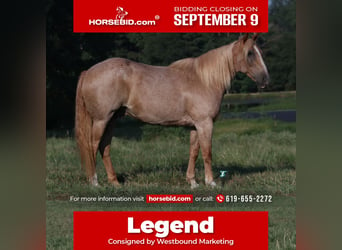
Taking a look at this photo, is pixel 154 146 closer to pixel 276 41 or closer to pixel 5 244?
pixel 276 41

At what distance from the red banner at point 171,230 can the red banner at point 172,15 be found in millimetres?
1598

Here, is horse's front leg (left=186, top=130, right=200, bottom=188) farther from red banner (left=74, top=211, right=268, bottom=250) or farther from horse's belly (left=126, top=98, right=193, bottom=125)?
red banner (left=74, top=211, right=268, bottom=250)

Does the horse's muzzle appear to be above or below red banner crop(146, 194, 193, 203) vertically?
above

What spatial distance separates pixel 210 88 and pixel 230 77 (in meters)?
0.27

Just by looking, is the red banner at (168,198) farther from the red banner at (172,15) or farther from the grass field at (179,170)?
the red banner at (172,15)

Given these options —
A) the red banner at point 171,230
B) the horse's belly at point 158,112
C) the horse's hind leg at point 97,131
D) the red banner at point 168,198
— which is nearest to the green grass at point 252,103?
the horse's belly at point 158,112

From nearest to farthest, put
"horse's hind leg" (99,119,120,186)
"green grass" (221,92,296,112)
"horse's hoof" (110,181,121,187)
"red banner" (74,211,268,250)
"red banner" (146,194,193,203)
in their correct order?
"red banner" (74,211,268,250) → "red banner" (146,194,193,203) → "horse's hoof" (110,181,121,187) → "horse's hind leg" (99,119,120,186) → "green grass" (221,92,296,112)

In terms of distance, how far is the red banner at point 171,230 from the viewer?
3287mm

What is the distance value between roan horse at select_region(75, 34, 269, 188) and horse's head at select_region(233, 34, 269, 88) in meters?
0.02

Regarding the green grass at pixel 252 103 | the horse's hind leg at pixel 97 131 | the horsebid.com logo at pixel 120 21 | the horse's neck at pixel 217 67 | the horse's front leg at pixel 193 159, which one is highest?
the horsebid.com logo at pixel 120 21

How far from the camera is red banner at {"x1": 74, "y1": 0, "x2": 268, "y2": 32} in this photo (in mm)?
3709

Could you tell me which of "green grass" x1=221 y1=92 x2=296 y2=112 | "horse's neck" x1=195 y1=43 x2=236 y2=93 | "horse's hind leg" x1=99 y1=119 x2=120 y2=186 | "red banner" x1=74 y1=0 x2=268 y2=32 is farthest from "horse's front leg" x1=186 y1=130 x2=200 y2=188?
"red banner" x1=74 y1=0 x2=268 y2=32

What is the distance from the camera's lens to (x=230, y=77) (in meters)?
5.32

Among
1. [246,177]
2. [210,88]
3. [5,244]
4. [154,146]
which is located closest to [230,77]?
[210,88]
